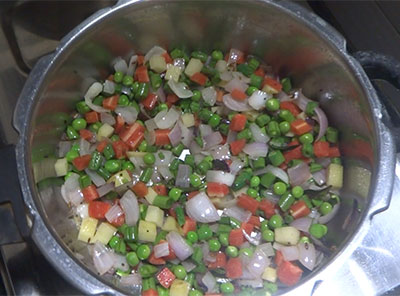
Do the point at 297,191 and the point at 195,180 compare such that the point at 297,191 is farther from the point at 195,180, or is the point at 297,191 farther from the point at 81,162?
the point at 81,162

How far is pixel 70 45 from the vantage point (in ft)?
3.32

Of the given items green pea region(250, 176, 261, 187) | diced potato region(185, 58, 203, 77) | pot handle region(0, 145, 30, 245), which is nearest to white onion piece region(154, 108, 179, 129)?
diced potato region(185, 58, 203, 77)

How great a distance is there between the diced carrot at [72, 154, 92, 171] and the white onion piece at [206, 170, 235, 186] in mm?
250

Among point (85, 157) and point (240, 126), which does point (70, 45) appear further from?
point (240, 126)

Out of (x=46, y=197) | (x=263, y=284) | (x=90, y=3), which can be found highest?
(x=90, y=3)

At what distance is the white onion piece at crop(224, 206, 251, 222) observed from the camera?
3.60 feet

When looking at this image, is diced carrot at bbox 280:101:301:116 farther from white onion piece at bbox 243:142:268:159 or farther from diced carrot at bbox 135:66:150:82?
diced carrot at bbox 135:66:150:82

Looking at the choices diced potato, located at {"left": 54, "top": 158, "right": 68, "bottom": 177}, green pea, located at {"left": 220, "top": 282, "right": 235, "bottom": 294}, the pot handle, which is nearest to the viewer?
the pot handle

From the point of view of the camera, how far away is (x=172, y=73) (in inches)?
46.6

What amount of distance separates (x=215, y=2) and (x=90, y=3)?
316mm

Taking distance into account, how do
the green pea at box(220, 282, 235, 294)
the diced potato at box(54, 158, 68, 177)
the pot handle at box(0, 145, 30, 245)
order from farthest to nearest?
1. the diced potato at box(54, 158, 68, 177)
2. the green pea at box(220, 282, 235, 294)
3. the pot handle at box(0, 145, 30, 245)

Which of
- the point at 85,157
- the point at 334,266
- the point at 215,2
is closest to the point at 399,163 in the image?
the point at 334,266

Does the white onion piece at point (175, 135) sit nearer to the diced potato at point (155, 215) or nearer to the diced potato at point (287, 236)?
the diced potato at point (155, 215)

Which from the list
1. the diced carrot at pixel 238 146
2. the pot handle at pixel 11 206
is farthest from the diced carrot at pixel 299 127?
the pot handle at pixel 11 206
